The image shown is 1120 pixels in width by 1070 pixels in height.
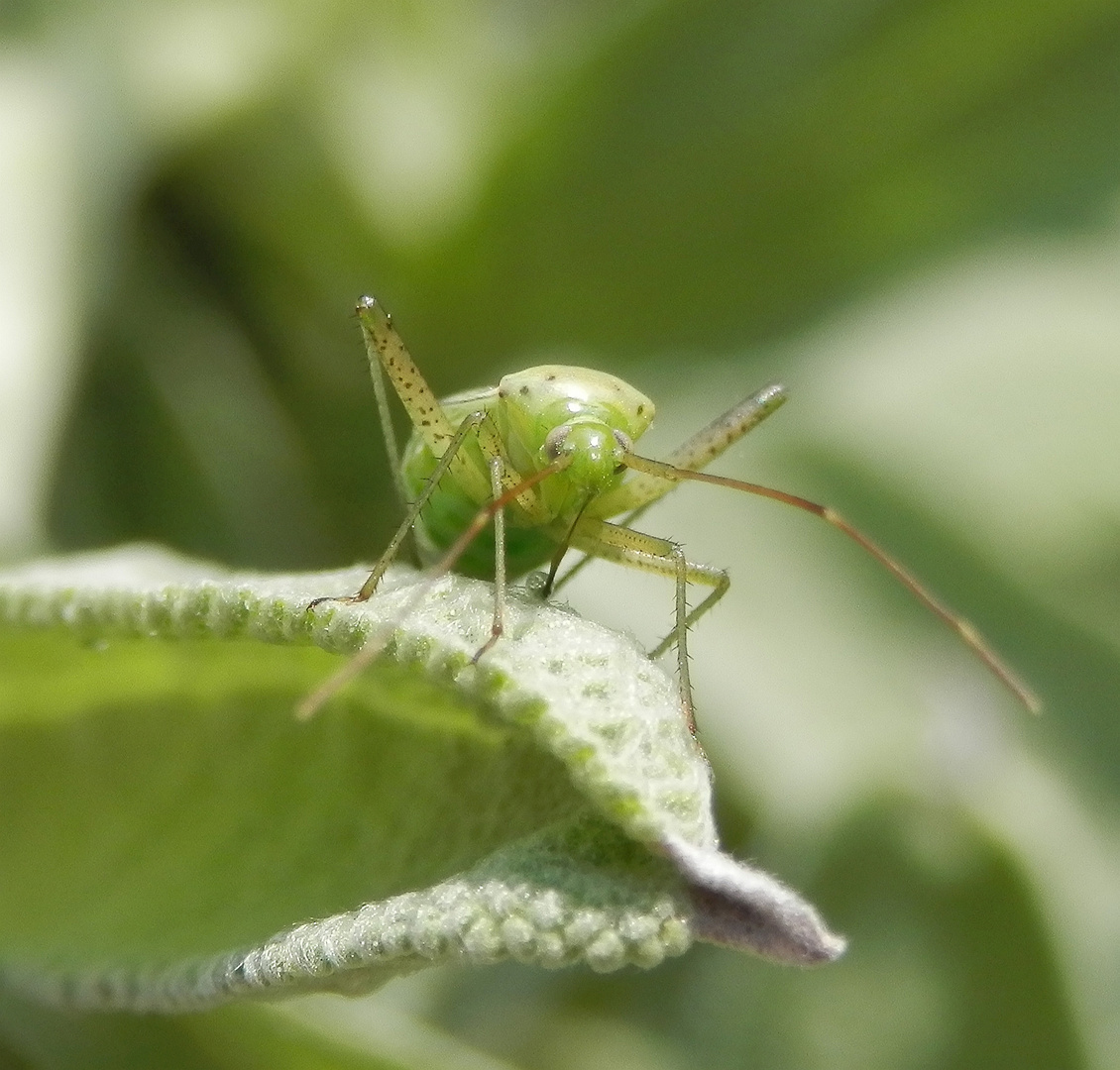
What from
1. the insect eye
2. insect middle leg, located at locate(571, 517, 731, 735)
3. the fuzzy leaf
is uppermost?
the insect eye

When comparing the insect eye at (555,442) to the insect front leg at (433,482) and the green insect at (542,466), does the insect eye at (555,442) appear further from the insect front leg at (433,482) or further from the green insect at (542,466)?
the insect front leg at (433,482)

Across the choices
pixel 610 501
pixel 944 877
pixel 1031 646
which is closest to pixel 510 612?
pixel 610 501

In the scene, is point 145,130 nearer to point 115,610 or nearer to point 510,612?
point 115,610

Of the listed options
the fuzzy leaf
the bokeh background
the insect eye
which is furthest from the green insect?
the fuzzy leaf

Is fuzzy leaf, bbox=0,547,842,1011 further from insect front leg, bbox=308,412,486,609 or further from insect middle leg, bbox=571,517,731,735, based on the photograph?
insect middle leg, bbox=571,517,731,735

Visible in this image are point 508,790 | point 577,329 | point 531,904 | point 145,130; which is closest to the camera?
point 531,904

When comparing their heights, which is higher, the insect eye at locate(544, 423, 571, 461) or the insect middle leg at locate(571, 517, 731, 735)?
the insect eye at locate(544, 423, 571, 461)
